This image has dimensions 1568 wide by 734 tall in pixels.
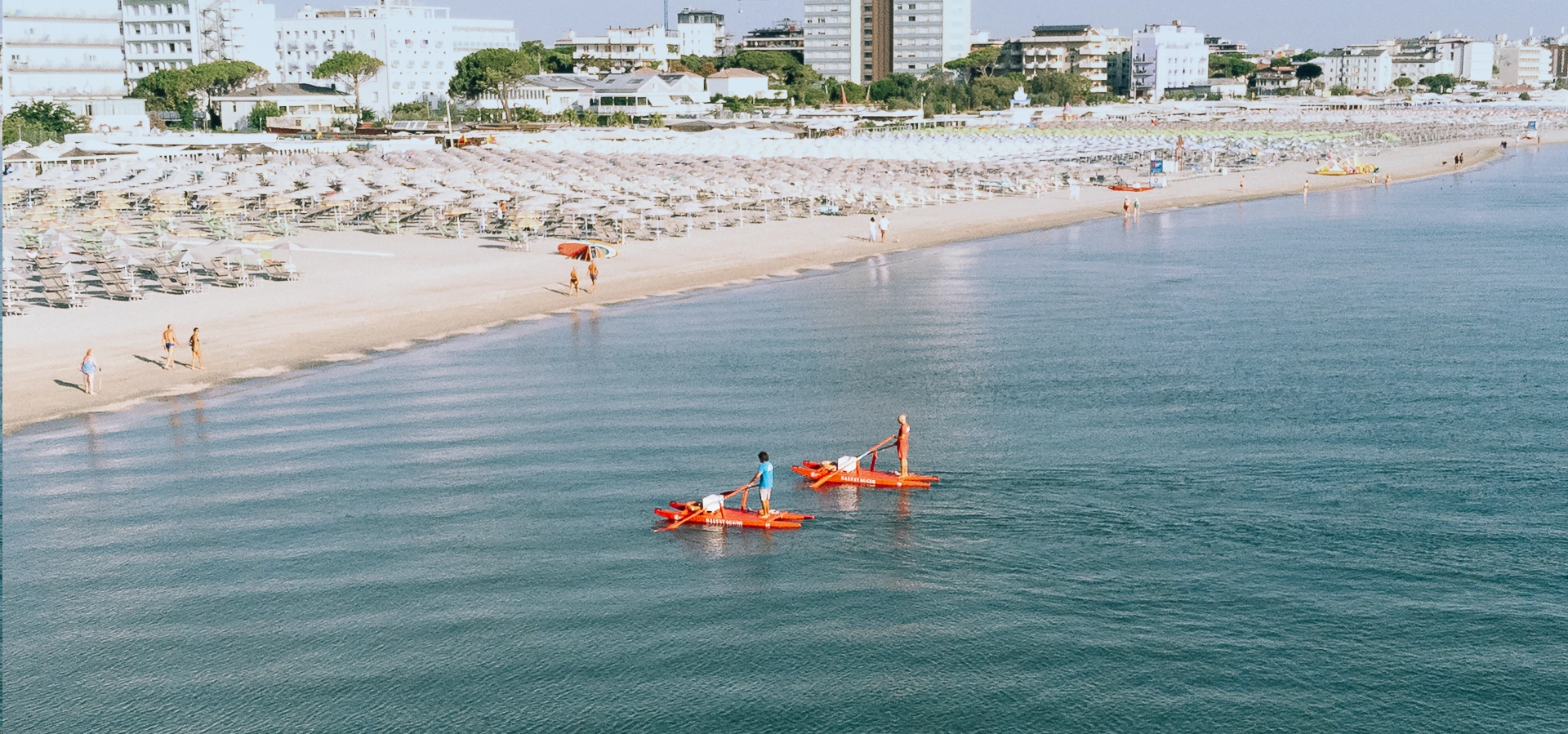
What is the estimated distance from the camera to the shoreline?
35562 millimetres

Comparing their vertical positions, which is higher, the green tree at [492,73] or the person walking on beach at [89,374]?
the green tree at [492,73]

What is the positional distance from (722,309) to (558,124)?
A: 85.5 m

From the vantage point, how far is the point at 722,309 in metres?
47.2

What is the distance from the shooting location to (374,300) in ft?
151

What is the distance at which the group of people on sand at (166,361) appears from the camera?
33031 mm

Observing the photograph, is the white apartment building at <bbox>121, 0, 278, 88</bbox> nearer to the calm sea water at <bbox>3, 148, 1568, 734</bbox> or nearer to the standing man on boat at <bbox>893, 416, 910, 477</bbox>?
the calm sea water at <bbox>3, 148, 1568, 734</bbox>

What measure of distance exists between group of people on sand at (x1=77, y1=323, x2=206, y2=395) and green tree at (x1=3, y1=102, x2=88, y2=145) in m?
66.0

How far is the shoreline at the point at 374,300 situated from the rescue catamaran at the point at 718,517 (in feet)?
53.3

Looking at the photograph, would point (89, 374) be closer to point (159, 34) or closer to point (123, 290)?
point (123, 290)

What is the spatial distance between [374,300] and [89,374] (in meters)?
13.6

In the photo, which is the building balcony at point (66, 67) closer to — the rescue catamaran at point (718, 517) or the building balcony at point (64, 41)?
the building balcony at point (64, 41)

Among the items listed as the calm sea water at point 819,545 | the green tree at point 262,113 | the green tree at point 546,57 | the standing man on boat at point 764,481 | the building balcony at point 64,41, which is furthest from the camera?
the green tree at point 546,57

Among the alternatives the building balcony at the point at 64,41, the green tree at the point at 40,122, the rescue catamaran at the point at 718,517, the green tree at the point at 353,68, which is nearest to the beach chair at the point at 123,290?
the rescue catamaran at the point at 718,517

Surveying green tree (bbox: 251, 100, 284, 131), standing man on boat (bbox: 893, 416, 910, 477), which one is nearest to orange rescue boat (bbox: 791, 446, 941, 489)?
standing man on boat (bbox: 893, 416, 910, 477)
